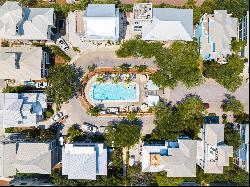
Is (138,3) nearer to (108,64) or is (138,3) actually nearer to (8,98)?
(108,64)

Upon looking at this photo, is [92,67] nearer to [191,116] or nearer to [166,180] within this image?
[191,116]

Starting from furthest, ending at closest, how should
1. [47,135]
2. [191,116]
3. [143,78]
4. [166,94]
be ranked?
[166,94] → [143,78] → [47,135] → [191,116]

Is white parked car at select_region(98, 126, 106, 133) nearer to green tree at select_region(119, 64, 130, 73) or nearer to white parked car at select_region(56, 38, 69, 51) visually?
green tree at select_region(119, 64, 130, 73)

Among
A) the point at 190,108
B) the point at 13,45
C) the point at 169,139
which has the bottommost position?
the point at 169,139

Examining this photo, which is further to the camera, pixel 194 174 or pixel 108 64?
pixel 108 64

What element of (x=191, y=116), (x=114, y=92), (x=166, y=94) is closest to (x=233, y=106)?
(x=191, y=116)

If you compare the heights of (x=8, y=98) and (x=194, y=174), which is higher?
(x=8, y=98)

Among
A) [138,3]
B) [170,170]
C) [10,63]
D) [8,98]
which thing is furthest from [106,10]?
[170,170]

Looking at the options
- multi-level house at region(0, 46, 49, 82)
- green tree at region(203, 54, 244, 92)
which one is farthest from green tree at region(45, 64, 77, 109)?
green tree at region(203, 54, 244, 92)
